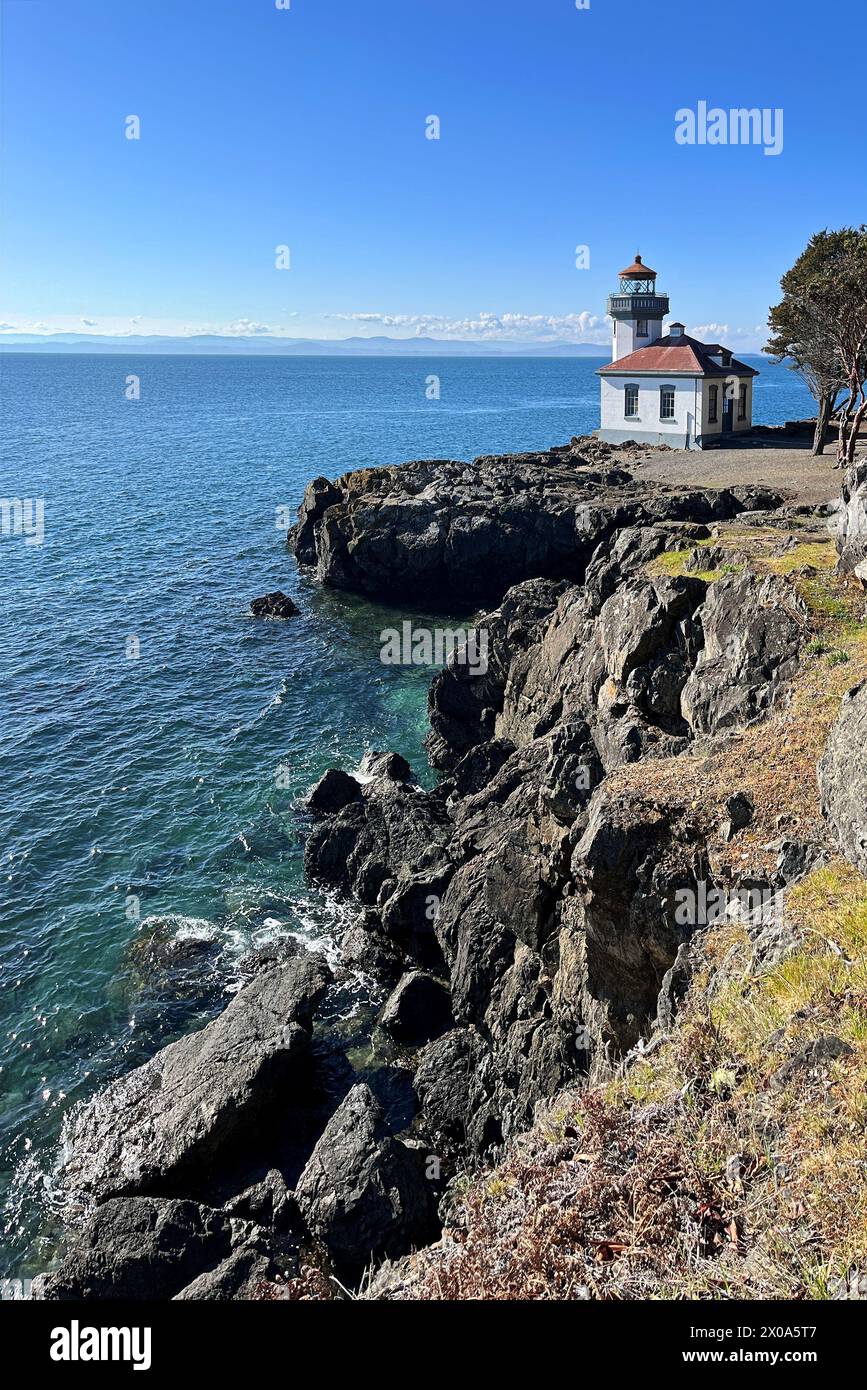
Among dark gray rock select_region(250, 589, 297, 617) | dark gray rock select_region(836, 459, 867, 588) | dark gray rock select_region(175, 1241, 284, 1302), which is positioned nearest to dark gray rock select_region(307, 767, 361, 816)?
dark gray rock select_region(175, 1241, 284, 1302)

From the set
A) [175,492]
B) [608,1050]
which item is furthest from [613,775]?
[175,492]

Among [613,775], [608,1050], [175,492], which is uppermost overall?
[175,492]

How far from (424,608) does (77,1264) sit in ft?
133

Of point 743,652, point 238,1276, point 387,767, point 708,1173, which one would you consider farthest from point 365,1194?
point 387,767

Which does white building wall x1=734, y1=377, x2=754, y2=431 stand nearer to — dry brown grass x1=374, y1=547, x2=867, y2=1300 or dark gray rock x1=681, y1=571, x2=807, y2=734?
dark gray rock x1=681, y1=571, x2=807, y2=734

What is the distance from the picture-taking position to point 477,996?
2002cm

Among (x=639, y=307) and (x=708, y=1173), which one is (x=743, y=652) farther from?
(x=639, y=307)

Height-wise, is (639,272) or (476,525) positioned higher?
(639,272)

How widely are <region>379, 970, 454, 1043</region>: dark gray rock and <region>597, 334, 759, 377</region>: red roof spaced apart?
52436mm

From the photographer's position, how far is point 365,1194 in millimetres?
15344

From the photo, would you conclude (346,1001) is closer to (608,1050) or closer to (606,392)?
(608,1050)

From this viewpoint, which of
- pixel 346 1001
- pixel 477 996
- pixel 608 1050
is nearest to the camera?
pixel 608 1050

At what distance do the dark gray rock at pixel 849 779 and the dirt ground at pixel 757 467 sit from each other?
30.3 m

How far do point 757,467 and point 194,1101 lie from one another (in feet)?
157
